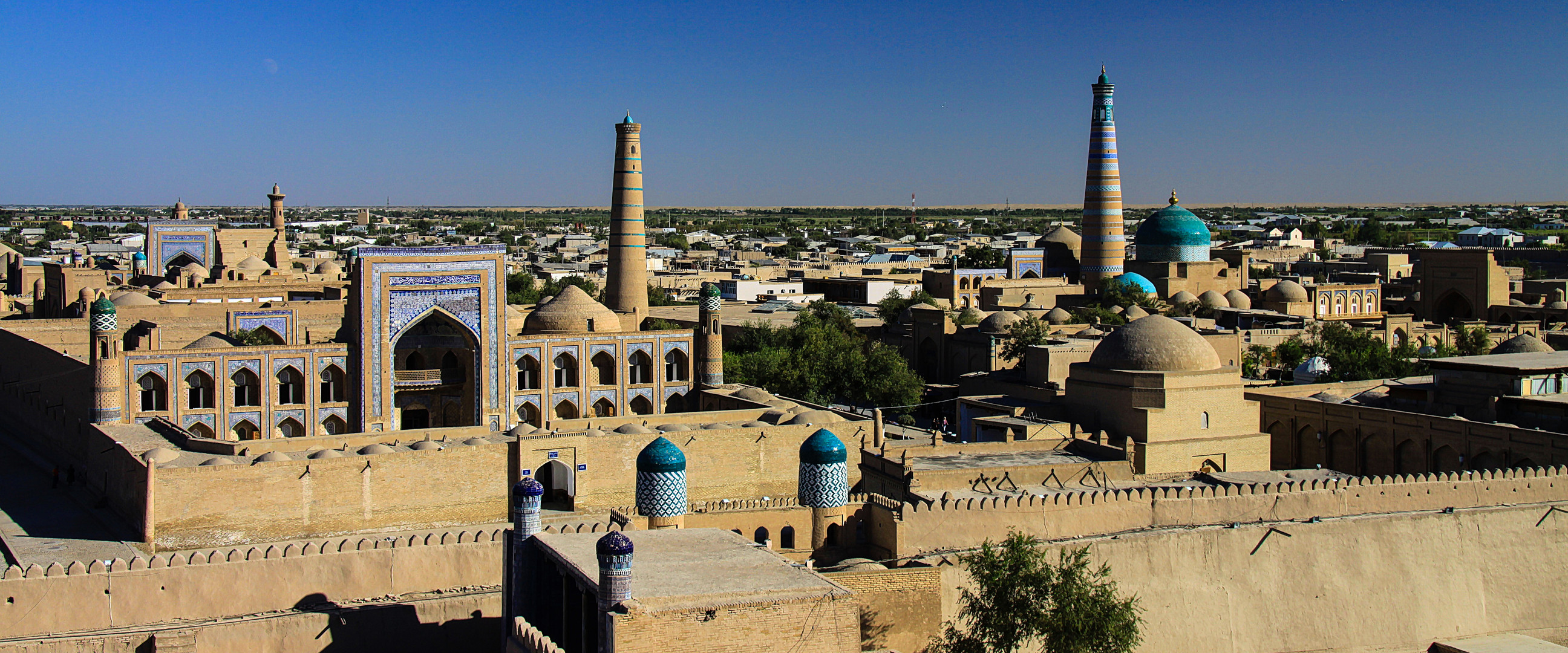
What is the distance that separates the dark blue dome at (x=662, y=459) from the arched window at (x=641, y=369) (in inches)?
521

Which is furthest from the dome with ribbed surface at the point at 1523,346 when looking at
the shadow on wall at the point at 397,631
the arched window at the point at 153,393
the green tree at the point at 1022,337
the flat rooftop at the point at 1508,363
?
the arched window at the point at 153,393

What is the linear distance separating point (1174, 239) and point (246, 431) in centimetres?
3024

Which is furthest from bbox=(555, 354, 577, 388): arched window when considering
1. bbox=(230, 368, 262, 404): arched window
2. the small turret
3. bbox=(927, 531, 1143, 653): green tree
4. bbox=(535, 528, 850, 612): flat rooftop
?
the small turret

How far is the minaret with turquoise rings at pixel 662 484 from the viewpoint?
44.7 feet

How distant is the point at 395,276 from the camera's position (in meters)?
23.9

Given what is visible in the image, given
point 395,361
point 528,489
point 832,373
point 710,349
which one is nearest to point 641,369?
point 710,349

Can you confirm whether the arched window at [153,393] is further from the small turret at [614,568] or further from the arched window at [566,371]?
the small turret at [614,568]

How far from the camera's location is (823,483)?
48.8 ft

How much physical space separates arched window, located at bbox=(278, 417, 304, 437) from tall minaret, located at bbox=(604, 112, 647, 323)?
10.9 metres

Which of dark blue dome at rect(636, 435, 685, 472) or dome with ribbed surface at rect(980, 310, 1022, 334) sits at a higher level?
dome with ribbed surface at rect(980, 310, 1022, 334)

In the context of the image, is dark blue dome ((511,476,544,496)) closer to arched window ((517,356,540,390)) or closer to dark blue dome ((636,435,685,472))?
dark blue dome ((636,435,685,472))

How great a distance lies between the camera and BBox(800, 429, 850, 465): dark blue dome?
1490 centimetres

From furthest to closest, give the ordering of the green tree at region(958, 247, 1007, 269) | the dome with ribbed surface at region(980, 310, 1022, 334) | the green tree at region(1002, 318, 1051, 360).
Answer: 1. the green tree at region(958, 247, 1007, 269)
2. the dome with ribbed surface at region(980, 310, 1022, 334)
3. the green tree at region(1002, 318, 1051, 360)

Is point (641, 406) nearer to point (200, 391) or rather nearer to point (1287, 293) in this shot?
point (200, 391)
